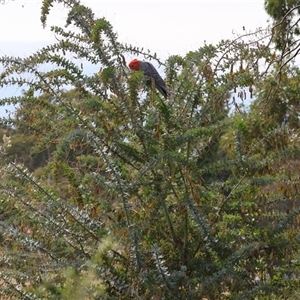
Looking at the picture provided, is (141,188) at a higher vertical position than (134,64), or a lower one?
lower

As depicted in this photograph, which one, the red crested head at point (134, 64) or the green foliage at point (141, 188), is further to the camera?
the red crested head at point (134, 64)

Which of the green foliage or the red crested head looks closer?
the green foliage

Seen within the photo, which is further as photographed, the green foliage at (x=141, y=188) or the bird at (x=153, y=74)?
the bird at (x=153, y=74)

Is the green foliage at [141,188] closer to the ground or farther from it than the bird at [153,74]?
closer to the ground

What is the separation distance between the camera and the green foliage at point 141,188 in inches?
114

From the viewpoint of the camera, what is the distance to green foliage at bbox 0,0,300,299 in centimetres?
289

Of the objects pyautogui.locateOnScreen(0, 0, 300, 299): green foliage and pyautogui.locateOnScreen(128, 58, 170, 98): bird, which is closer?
pyautogui.locateOnScreen(0, 0, 300, 299): green foliage

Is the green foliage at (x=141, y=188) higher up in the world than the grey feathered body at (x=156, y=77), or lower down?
lower down

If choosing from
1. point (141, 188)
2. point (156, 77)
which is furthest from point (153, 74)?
point (141, 188)

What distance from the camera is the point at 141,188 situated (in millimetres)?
3064

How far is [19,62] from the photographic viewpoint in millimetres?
3012

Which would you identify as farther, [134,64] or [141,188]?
[134,64]

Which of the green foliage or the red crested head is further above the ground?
the red crested head

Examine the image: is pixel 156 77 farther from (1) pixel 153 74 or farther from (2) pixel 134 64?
(2) pixel 134 64
